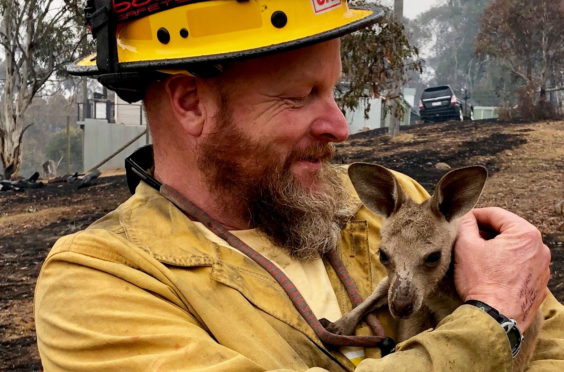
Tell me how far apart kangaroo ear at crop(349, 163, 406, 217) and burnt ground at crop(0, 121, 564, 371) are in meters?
4.06

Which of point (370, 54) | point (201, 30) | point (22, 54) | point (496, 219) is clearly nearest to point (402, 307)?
point (496, 219)

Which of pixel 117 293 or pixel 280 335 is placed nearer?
pixel 117 293

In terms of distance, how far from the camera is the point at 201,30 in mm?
2055

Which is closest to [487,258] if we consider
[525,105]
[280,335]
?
[280,335]

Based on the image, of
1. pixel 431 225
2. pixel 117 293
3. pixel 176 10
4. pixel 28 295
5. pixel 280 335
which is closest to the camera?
pixel 117 293

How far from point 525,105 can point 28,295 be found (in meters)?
13.8

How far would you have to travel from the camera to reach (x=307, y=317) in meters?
1.98

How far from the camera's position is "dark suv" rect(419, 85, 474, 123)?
22938mm

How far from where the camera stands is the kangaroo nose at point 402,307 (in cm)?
203

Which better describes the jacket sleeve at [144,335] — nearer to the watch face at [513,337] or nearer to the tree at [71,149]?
the watch face at [513,337]

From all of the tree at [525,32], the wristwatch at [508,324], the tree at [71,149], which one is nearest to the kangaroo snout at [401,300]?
the wristwatch at [508,324]

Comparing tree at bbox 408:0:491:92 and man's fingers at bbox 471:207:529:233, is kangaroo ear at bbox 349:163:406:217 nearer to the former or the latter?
man's fingers at bbox 471:207:529:233

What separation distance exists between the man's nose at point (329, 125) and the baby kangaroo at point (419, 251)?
145 millimetres

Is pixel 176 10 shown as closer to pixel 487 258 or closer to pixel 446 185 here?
pixel 446 185
